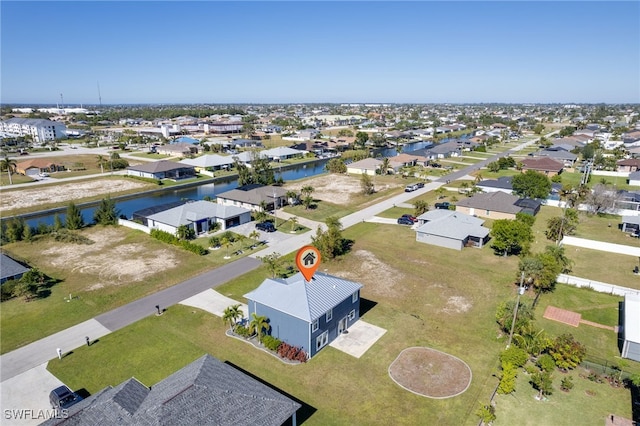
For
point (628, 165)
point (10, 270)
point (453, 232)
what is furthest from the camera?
point (628, 165)

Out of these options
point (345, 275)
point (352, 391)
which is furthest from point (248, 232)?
point (352, 391)

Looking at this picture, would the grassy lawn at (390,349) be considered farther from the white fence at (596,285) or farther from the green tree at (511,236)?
the green tree at (511,236)

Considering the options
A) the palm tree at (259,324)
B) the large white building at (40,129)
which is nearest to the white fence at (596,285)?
the palm tree at (259,324)

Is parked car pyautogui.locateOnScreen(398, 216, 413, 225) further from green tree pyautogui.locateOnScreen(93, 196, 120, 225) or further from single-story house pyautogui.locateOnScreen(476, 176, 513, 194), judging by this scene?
green tree pyautogui.locateOnScreen(93, 196, 120, 225)

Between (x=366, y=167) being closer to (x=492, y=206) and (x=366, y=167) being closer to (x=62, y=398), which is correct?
(x=492, y=206)

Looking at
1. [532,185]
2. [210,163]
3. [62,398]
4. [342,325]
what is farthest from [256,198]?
[532,185]

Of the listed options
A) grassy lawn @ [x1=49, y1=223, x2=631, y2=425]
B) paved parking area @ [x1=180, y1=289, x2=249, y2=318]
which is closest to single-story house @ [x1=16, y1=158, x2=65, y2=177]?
paved parking area @ [x1=180, y1=289, x2=249, y2=318]

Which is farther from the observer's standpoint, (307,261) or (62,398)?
(307,261)
